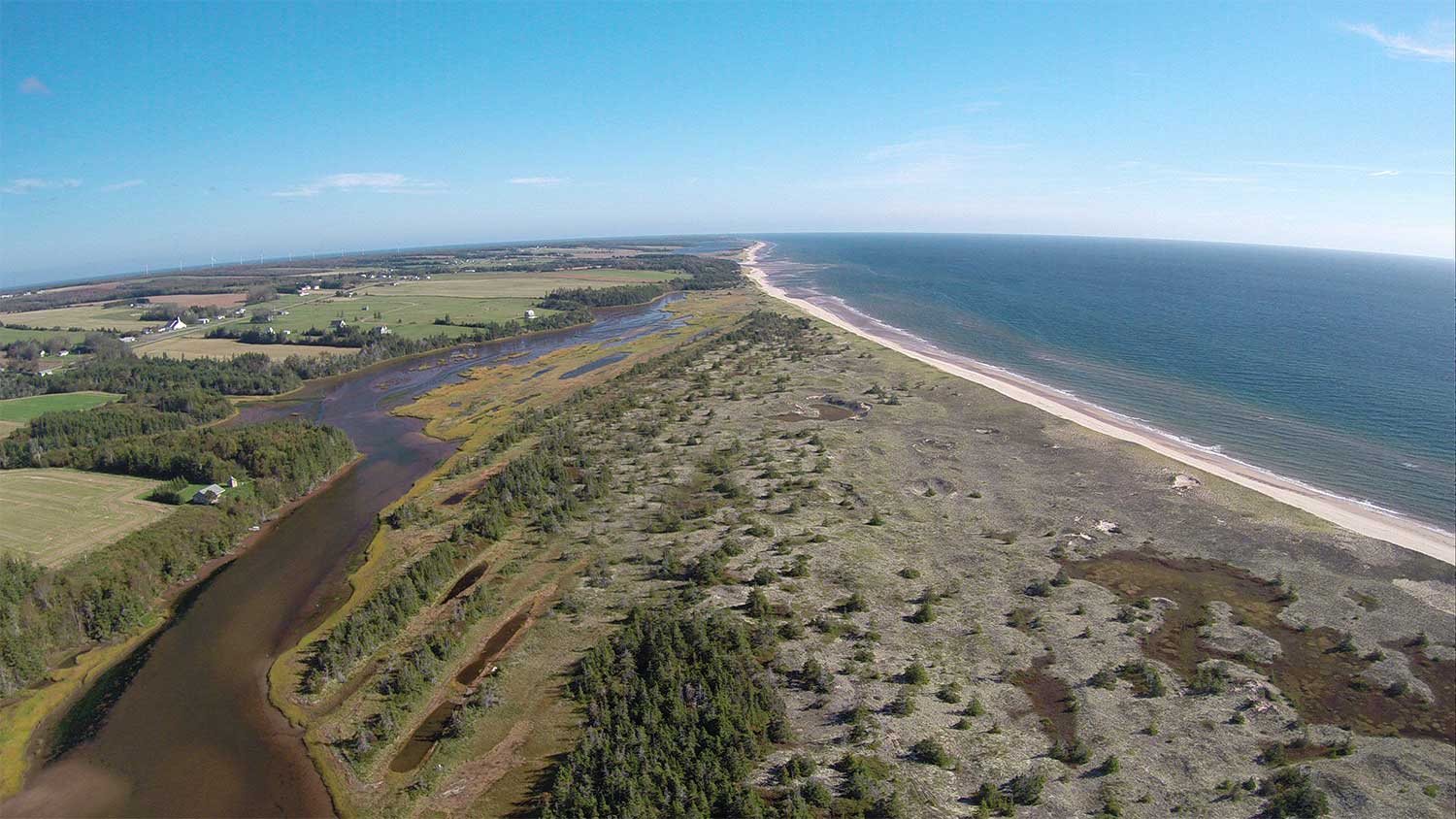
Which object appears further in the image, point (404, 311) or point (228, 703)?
point (404, 311)

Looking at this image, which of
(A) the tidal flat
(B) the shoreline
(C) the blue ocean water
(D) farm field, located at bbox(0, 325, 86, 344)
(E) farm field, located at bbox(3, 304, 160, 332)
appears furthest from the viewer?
(E) farm field, located at bbox(3, 304, 160, 332)

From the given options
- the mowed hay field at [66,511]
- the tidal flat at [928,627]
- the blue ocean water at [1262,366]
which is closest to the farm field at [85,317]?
the mowed hay field at [66,511]

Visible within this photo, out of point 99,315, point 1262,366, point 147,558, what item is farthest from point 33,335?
point 1262,366

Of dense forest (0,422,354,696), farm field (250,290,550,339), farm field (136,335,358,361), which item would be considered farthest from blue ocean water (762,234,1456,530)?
farm field (136,335,358,361)

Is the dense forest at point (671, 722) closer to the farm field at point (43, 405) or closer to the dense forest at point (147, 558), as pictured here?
the dense forest at point (147, 558)

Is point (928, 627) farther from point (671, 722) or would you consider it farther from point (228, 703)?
point (228, 703)

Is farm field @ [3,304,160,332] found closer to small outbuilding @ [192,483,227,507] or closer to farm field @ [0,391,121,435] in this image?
farm field @ [0,391,121,435]

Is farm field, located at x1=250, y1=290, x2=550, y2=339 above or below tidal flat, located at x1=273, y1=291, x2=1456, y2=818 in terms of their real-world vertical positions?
above
